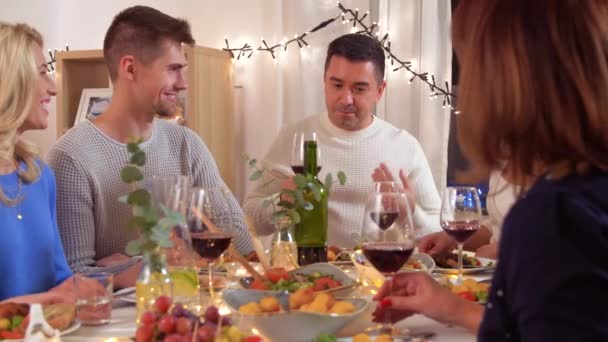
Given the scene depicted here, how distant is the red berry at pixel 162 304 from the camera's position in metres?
1.12

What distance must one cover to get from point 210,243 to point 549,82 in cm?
78

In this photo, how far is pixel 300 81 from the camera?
373cm

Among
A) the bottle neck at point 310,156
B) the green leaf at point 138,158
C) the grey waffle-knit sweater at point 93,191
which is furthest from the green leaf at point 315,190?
the green leaf at point 138,158

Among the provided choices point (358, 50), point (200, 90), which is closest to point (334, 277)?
point (358, 50)

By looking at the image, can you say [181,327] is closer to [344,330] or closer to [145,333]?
[145,333]

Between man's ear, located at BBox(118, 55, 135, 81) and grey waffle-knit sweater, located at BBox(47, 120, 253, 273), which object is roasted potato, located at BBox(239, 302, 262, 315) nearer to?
grey waffle-knit sweater, located at BBox(47, 120, 253, 273)

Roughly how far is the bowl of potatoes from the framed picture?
2.81 metres

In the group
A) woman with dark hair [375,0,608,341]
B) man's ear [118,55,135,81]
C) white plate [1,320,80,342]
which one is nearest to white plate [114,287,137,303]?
white plate [1,320,80,342]

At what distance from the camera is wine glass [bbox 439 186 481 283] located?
1.70 metres

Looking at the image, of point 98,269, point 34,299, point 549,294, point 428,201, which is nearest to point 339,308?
point 549,294

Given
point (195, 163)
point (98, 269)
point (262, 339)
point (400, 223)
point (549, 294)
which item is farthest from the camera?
point (195, 163)

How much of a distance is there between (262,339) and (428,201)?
6.08 feet

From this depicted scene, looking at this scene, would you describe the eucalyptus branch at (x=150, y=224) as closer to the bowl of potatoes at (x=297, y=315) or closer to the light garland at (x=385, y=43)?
the bowl of potatoes at (x=297, y=315)

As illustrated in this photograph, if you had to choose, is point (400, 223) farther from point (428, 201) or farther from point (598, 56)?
point (428, 201)
